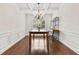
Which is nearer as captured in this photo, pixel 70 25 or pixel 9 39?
pixel 9 39

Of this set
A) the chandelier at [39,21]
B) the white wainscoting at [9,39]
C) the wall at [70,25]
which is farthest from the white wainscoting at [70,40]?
the white wainscoting at [9,39]

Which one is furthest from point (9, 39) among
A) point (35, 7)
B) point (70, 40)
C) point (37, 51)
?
point (70, 40)

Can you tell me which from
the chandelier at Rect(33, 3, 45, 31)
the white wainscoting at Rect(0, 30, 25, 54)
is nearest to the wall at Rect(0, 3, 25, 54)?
the white wainscoting at Rect(0, 30, 25, 54)

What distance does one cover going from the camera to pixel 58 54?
2.65 m

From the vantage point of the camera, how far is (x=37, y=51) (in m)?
2.74

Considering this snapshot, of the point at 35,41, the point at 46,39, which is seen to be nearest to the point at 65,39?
the point at 46,39

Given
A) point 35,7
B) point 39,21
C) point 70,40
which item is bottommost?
point 70,40

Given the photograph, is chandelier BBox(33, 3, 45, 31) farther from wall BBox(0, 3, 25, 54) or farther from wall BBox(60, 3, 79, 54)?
wall BBox(60, 3, 79, 54)

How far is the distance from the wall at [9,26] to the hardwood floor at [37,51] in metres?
0.10

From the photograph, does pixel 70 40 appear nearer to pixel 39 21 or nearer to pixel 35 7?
pixel 39 21

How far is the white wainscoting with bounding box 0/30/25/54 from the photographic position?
2.59 metres

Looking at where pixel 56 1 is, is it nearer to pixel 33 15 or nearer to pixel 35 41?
pixel 33 15

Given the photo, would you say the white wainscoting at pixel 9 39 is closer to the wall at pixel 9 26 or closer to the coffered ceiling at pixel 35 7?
the wall at pixel 9 26

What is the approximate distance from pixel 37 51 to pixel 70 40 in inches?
30.4
